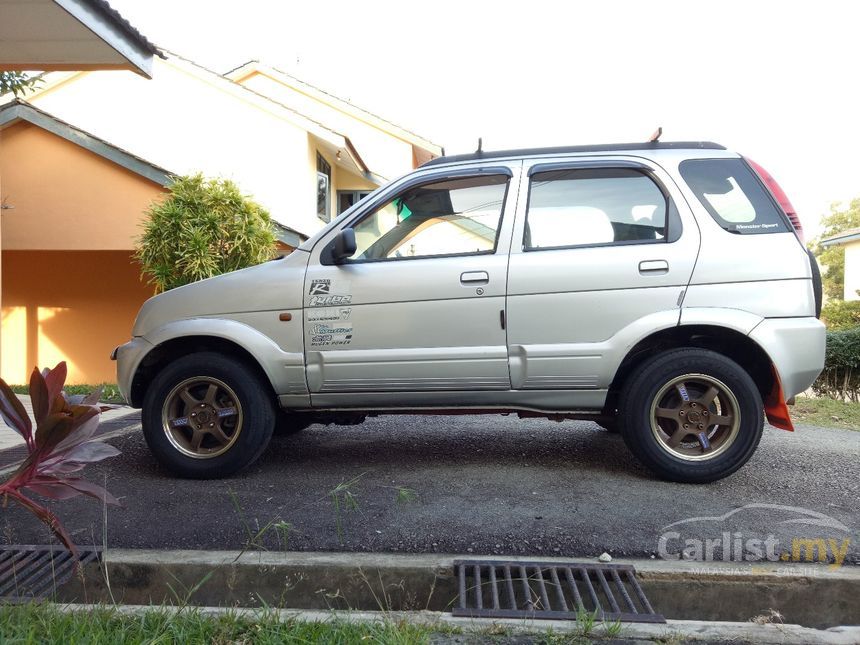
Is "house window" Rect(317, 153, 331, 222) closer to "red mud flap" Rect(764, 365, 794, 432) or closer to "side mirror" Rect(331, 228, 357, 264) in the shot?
"side mirror" Rect(331, 228, 357, 264)

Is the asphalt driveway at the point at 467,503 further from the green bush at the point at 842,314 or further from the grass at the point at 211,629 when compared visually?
the green bush at the point at 842,314

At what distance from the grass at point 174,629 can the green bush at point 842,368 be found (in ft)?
32.3

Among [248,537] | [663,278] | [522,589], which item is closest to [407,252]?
[663,278]

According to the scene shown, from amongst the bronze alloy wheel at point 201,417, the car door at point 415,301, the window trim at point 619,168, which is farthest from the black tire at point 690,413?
the bronze alloy wheel at point 201,417

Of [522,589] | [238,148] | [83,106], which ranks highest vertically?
[83,106]

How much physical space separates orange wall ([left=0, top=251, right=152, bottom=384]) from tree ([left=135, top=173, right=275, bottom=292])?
4.27 m

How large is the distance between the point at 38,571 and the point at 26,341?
11198mm

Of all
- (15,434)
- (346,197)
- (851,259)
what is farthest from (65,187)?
(851,259)

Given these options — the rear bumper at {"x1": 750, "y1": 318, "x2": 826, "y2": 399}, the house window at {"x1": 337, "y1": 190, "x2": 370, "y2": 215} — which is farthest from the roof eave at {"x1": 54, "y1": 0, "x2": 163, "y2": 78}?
the house window at {"x1": 337, "y1": 190, "x2": 370, "y2": 215}

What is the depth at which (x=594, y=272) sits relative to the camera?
13.0 ft

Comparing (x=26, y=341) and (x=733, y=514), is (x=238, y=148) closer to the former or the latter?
(x=26, y=341)

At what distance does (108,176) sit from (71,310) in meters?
3.20

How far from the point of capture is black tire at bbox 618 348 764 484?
3785mm

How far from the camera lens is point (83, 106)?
585 inches
